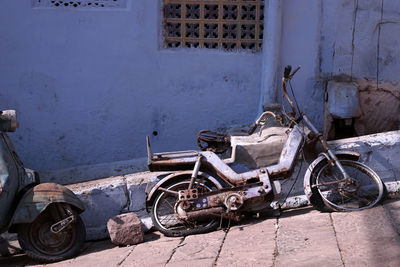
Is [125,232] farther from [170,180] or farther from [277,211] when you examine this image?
[277,211]

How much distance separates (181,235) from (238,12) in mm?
3525

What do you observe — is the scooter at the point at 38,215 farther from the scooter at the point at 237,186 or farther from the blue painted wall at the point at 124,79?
the blue painted wall at the point at 124,79

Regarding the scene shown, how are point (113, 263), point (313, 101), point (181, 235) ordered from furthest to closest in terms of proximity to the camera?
1. point (313, 101)
2. point (181, 235)
3. point (113, 263)

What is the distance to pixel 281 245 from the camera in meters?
4.75

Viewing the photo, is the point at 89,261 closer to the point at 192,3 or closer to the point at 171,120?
the point at 171,120

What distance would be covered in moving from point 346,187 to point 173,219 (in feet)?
5.60

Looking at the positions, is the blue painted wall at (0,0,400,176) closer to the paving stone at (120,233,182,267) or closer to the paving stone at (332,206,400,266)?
the paving stone at (120,233,182,267)

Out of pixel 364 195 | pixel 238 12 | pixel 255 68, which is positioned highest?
pixel 238 12

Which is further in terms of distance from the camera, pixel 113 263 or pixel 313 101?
pixel 313 101

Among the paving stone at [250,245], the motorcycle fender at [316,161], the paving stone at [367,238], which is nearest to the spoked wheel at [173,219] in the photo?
→ the paving stone at [250,245]

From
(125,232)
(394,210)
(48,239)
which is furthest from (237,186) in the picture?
(48,239)

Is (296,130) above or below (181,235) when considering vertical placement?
above

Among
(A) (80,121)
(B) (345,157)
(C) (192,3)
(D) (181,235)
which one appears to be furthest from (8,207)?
(C) (192,3)

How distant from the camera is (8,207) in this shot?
5219 mm
